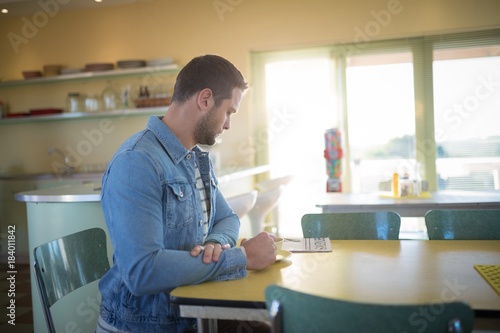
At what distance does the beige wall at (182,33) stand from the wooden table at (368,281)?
366cm

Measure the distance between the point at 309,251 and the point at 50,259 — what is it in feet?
3.03

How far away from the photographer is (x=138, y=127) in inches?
220

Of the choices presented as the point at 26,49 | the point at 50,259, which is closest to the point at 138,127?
the point at 26,49

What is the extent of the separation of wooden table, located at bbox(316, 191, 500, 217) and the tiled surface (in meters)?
2.18

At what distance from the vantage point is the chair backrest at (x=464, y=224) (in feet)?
6.58

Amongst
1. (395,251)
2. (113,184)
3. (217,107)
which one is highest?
(217,107)

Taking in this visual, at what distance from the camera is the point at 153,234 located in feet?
4.28

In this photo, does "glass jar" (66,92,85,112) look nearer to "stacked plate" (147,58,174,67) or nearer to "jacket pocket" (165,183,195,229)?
"stacked plate" (147,58,174,67)

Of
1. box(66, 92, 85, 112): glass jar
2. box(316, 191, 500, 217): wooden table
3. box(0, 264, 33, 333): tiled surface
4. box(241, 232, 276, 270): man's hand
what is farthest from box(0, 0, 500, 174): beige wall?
box(241, 232, 276, 270): man's hand

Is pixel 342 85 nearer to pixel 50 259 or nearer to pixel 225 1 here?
pixel 225 1

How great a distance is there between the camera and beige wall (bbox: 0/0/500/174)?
4.90 m

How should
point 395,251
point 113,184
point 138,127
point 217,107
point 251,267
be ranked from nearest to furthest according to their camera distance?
point 113,184
point 251,267
point 217,107
point 395,251
point 138,127

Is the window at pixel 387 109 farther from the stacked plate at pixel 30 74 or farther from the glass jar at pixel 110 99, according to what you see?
the stacked plate at pixel 30 74

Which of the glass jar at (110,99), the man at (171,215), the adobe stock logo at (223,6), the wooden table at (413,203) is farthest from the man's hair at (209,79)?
the glass jar at (110,99)
